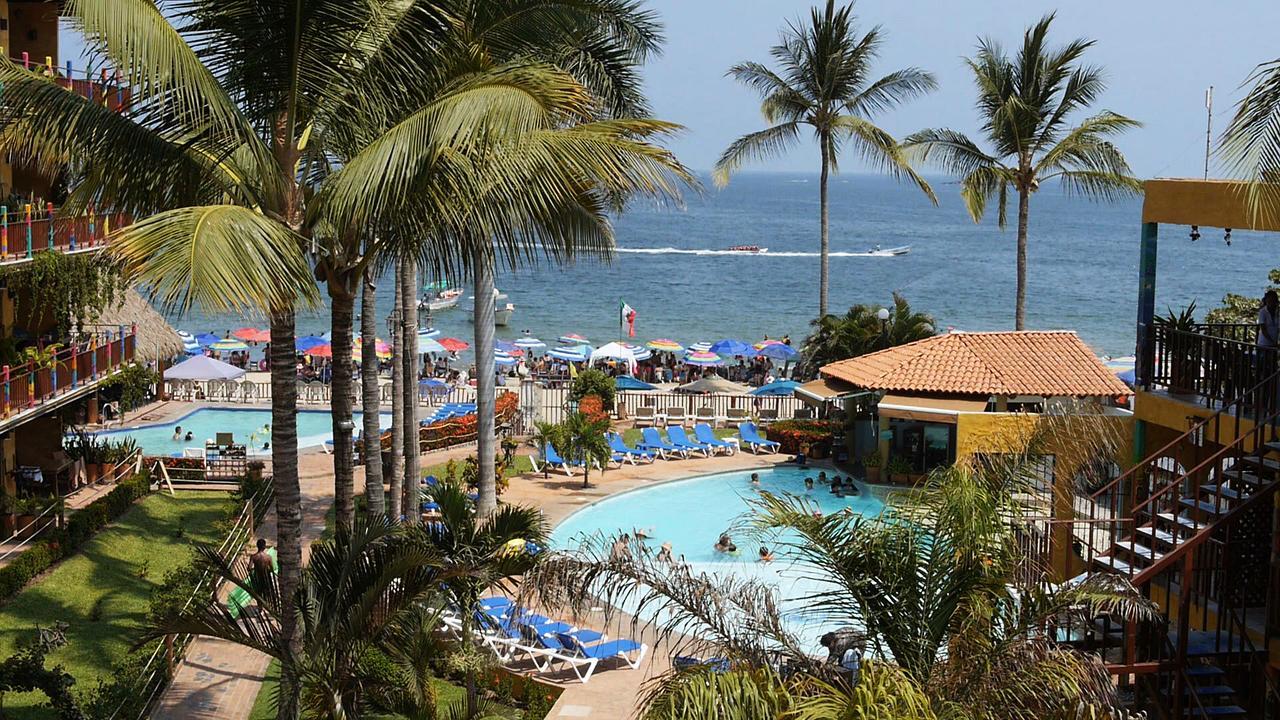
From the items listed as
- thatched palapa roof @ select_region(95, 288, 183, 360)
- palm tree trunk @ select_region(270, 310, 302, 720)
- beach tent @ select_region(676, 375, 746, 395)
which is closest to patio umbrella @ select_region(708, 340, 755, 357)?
beach tent @ select_region(676, 375, 746, 395)

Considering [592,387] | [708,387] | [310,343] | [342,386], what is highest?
[342,386]

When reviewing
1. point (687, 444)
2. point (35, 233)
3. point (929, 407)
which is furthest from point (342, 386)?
point (687, 444)

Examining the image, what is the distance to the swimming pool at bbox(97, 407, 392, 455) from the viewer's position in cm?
3269

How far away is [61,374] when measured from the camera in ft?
68.6

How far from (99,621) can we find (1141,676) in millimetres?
13053

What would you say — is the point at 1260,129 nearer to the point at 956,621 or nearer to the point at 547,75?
the point at 956,621

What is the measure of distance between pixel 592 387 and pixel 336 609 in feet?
75.0

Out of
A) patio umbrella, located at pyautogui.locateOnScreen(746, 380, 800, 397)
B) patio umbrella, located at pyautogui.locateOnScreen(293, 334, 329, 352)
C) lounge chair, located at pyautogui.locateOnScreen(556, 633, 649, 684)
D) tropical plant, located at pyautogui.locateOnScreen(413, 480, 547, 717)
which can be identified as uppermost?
tropical plant, located at pyautogui.locateOnScreen(413, 480, 547, 717)

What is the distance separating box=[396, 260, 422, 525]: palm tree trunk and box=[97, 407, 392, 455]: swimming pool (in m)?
11.9

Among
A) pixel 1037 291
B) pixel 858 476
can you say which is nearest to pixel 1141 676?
pixel 858 476

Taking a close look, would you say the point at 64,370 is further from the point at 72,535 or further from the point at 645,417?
the point at 645,417

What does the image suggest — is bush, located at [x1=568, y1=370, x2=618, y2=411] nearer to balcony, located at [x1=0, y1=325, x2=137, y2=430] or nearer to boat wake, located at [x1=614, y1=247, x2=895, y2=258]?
balcony, located at [x1=0, y1=325, x2=137, y2=430]

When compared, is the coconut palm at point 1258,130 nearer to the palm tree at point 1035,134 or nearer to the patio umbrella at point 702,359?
the palm tree at point 1035,134

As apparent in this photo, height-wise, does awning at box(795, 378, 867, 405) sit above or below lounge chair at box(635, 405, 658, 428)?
above
